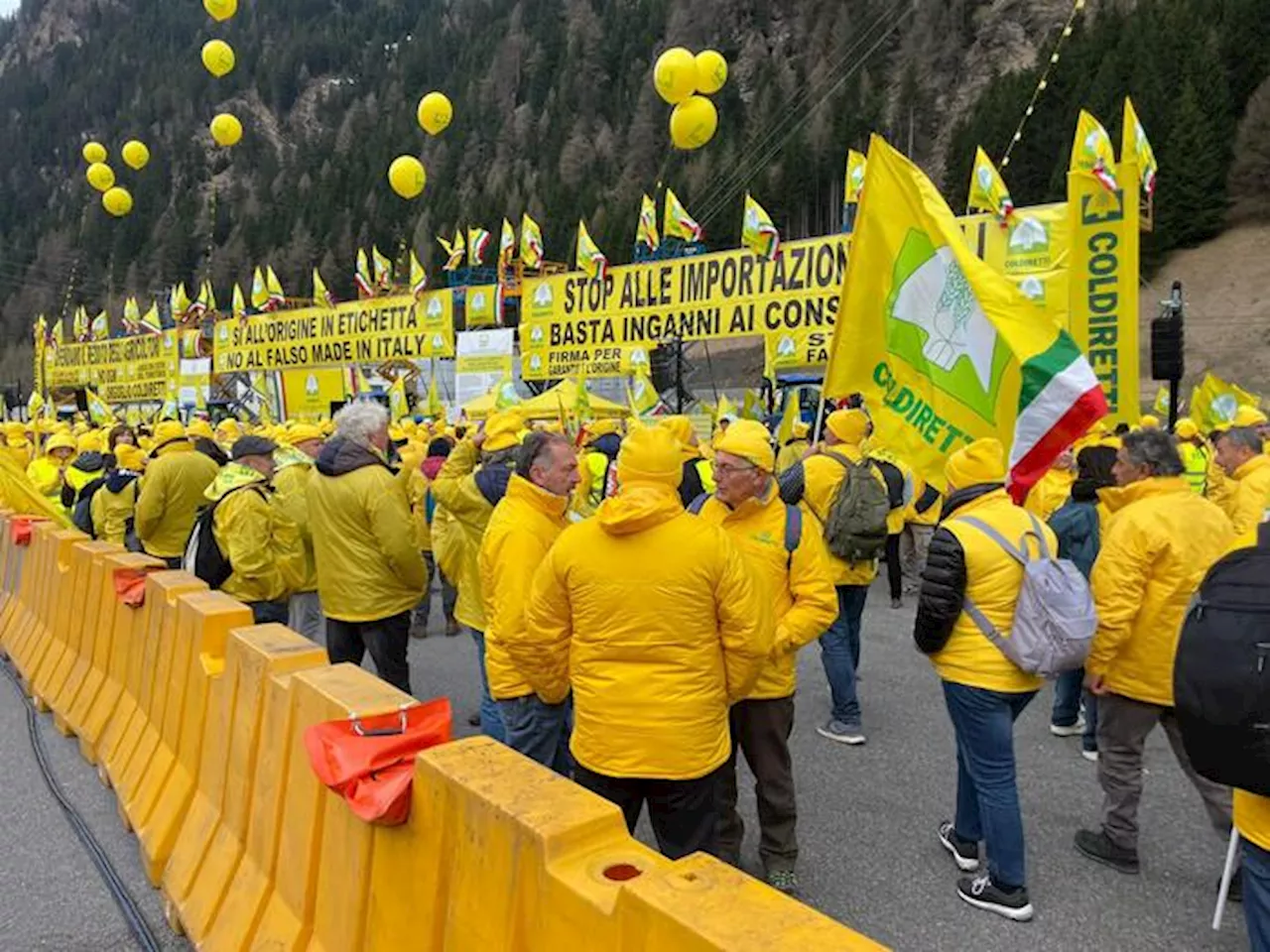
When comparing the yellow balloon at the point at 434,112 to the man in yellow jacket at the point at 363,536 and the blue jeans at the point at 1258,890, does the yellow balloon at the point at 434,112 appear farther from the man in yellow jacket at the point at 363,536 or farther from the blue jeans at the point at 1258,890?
the blue jeans at the point at 1258,890

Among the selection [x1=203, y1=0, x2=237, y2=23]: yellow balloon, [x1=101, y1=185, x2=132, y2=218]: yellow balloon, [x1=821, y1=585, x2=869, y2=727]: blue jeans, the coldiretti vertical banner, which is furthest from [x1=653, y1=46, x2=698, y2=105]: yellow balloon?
[x1=101, y1=185, x2=132, y2=218]: yellow balloon

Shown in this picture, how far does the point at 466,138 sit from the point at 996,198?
7576cm

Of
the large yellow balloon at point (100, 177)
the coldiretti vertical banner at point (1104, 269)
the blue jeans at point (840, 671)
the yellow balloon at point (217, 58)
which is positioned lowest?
the blue jeans at point (840, 671)

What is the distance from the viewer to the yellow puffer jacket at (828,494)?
Answer: 520cm

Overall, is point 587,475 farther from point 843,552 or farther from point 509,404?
point 509,404

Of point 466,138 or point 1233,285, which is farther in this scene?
point 466,138

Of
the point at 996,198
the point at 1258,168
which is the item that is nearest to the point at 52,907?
the point at 996,198

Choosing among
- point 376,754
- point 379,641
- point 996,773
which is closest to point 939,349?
point 996,773

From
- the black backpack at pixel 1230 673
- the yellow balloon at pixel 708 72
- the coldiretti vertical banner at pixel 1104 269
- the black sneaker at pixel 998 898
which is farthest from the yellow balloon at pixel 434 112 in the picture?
the black backpack at pixel 1230 673

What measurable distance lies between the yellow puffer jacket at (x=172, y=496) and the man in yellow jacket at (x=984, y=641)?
4705 mm

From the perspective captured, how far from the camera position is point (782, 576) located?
3395 millimetres

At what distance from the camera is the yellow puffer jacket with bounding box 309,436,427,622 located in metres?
4.41

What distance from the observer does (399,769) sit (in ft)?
6.86

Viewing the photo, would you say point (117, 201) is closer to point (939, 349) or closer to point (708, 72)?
point (708, 72)
